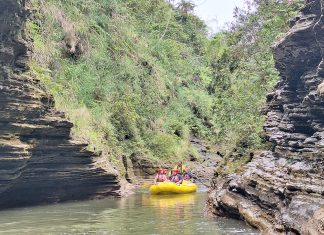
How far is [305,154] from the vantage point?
1029 centimetres

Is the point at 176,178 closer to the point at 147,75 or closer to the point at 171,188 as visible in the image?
the point at 171,188

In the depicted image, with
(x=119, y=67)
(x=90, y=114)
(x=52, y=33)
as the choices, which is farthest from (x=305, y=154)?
(x=119, y=67)

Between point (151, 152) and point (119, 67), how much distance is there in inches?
191

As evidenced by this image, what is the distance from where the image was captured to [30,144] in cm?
1533

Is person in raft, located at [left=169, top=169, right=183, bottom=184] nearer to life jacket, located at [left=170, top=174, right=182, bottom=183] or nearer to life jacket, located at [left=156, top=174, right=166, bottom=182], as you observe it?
life jacket, located at [left=170, top=174, right=182, bottom=183]

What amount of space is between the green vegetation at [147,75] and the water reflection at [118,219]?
2.62 meters

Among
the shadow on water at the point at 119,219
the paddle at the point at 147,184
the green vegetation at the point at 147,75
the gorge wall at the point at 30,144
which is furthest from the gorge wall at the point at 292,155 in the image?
the paddle at the point at 147,184

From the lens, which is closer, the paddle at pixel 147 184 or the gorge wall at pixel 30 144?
the gorge wall at pixel 30 144

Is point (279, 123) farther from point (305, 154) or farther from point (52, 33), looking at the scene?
point (52, 33)

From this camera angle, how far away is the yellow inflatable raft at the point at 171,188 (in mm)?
19969

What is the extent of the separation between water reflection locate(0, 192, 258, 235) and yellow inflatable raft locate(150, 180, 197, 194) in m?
1.92

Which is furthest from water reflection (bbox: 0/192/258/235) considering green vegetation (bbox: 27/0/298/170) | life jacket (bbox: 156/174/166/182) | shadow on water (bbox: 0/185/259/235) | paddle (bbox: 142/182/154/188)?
paddle (bbox: 142/182/154/188)

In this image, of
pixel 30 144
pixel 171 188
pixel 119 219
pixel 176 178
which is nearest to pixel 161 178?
pixel 176 178

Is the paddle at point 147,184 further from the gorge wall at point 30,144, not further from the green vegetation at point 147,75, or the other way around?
the gorge wall at point 30,144
